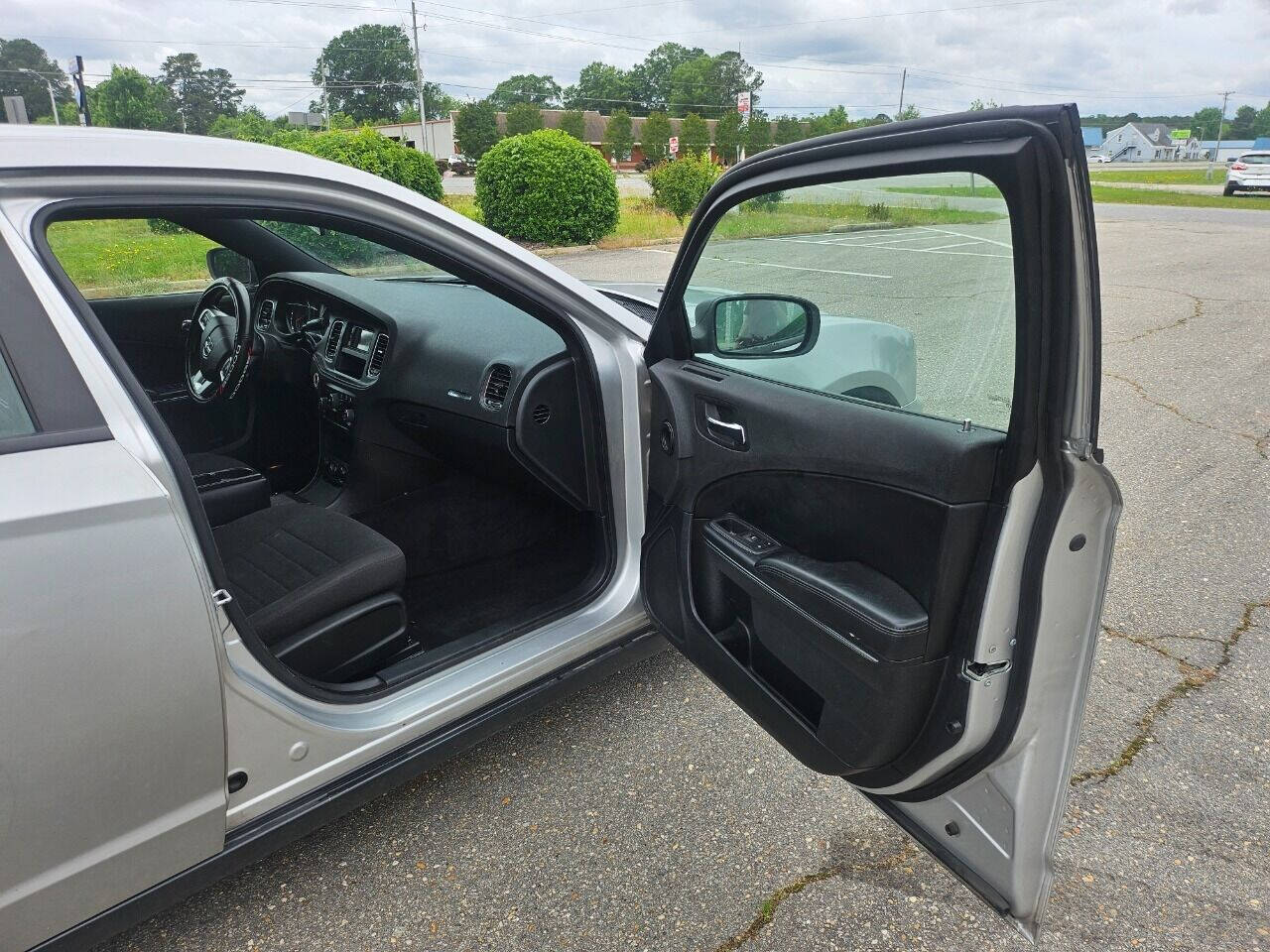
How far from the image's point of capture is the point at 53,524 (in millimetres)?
1313

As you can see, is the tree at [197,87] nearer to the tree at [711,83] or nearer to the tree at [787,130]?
the tree at [711,83]

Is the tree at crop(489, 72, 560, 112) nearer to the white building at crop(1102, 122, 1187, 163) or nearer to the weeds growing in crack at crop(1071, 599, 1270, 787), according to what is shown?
the white building at crop(1102, 122, 1187, 163)

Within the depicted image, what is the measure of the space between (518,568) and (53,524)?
6.23 feet

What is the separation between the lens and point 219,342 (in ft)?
10.0

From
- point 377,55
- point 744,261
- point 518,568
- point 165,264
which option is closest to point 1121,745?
point 744,261

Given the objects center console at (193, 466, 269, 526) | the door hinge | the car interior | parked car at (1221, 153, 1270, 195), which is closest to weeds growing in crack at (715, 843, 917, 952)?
the door hinge

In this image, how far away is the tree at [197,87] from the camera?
2242 inches

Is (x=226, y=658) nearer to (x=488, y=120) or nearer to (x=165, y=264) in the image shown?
(x=165, y=264)

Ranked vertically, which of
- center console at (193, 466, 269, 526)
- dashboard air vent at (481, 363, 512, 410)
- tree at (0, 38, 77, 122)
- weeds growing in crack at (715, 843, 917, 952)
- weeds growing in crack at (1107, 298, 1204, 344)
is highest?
tree at (0, 38, 77, 122)

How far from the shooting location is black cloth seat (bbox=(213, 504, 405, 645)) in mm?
2086

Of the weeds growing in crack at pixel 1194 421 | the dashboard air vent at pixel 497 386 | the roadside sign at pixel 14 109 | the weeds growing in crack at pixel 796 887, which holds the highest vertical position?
the roadside sign at pixel 14 109

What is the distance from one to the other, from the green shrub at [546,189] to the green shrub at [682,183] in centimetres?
280

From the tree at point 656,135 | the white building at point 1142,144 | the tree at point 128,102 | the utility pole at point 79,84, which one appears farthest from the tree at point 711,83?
the utility pole at point 79,84

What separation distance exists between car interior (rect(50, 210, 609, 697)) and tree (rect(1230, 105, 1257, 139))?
112664 millimetres
